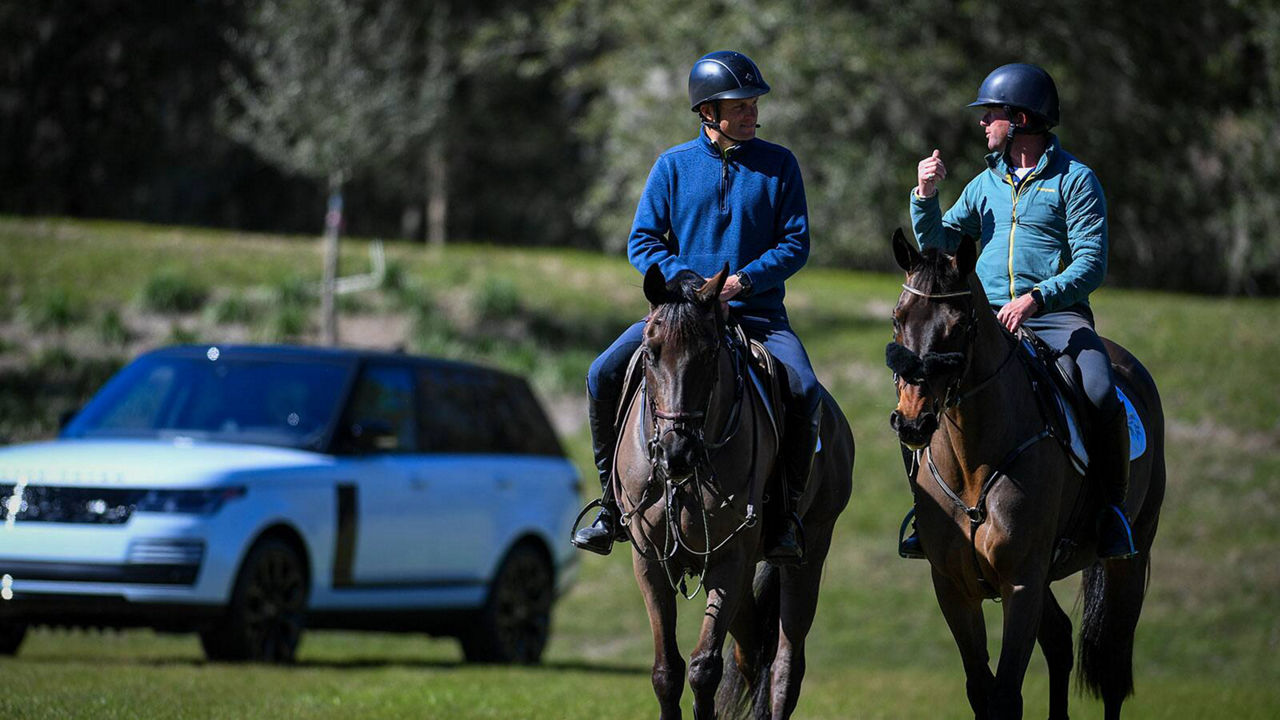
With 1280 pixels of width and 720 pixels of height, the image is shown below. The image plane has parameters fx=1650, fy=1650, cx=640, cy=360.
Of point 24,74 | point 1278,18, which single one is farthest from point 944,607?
point 24,74

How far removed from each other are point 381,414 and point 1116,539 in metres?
6.73

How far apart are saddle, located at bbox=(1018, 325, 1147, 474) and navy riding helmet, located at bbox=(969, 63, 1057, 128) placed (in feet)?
3.57

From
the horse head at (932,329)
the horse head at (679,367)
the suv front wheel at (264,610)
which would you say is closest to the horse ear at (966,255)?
the horse head at (932,329)

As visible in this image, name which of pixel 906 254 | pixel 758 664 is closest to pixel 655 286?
pixel 906 254

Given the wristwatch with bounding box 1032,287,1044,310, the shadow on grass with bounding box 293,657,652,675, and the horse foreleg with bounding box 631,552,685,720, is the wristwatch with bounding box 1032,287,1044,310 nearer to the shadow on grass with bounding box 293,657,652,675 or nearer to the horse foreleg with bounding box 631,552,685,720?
the horse foreleg with bounding box 631,552,685,720

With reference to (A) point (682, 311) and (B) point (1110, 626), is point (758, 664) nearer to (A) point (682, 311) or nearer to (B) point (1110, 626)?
(B) point (1110, 626)

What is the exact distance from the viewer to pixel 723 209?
7.89m

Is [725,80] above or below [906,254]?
above

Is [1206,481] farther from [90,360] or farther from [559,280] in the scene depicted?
[90,360]

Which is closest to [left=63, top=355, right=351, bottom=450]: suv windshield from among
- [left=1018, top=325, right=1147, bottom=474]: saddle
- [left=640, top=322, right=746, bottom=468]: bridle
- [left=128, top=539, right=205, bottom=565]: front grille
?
[left=128, top=539, right=205, bottom=565]: front grille

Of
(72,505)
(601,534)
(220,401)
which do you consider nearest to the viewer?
(601,534)

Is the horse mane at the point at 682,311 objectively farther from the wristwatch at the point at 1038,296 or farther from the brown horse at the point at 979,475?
the wristwatch at the point at 1038,296

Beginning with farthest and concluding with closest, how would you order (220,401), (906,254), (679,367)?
(220,401) < (906,254) < (679,367)

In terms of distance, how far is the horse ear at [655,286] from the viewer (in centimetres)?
702
